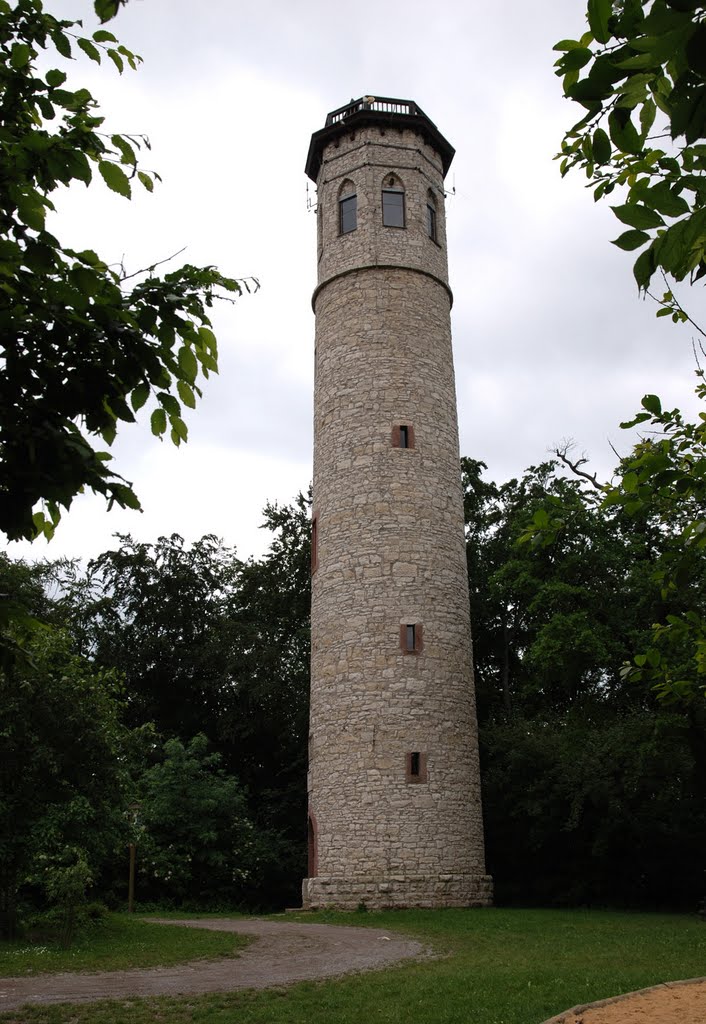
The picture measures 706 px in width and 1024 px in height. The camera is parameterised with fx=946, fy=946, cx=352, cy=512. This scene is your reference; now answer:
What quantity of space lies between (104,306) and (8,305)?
0.30 metres

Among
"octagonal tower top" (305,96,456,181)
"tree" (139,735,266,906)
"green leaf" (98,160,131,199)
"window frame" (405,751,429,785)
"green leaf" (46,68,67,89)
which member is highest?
"octagonal tower top" (305,96,456,181)

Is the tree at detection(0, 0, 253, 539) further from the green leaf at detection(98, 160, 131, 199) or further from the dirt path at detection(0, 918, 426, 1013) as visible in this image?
the dirt path at detection(0, 918, 426, 1013)

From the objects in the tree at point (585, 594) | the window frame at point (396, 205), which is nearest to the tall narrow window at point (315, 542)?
the tree at point (585, 594)

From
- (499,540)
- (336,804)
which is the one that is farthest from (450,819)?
(499,540)

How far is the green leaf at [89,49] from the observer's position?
346 centimetres

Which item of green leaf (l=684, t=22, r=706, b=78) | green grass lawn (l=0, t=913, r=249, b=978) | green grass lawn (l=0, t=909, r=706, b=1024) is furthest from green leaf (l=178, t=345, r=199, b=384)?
green grass lawn (l=0, t=913, r=249, b=978)

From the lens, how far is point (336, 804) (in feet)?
56.5

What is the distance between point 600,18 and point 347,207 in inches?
799

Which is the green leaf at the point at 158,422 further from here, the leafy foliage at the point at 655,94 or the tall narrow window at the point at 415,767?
the tall narrow window at the point at 415,767

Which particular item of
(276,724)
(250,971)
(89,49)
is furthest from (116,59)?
(276,724)

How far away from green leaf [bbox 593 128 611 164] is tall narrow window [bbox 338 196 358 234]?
19464mm

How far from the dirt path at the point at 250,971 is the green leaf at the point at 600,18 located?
7.78 metres

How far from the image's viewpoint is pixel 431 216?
2159 centimetres

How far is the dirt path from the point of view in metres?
8.15
